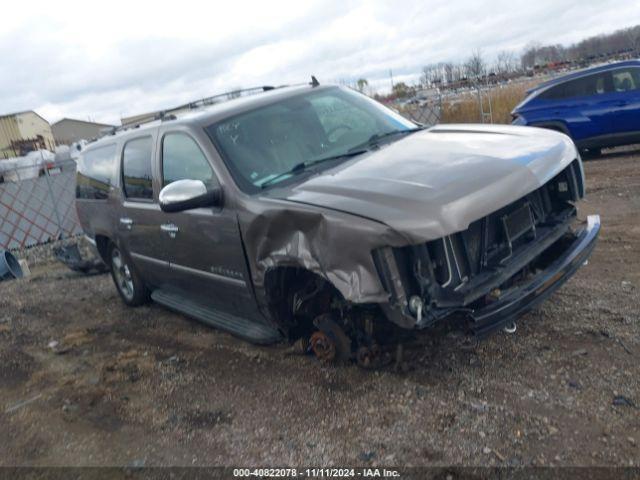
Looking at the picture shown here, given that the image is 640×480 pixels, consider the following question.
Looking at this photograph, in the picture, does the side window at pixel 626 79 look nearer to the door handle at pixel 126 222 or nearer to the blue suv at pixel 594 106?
the blue suv at pixel 594 106

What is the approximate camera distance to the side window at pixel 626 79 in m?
10.6

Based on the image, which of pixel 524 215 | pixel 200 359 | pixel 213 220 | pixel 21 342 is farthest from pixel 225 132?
pixel 21 342

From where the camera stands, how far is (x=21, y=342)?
5.97 metres

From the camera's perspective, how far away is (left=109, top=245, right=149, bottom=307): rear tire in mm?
6074

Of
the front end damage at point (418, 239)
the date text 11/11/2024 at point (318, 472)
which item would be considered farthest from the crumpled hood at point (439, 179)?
the date text 11/11/2024 at point (318, 472)

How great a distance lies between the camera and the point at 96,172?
20.7ft

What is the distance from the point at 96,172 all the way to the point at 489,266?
448 cm

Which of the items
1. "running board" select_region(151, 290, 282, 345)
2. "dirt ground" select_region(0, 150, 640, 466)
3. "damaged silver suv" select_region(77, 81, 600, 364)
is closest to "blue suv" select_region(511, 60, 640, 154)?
"dirt ground" select_region(0, 150, 640, 466)

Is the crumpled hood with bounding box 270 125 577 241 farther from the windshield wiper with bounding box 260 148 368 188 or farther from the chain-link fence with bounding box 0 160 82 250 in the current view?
the chain-link fence with bounding box 0 160 82 250

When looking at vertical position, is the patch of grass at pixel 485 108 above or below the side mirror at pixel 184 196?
below

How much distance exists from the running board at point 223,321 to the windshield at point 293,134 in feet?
3.29

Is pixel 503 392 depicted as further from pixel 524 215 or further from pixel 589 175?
pixel 589 175

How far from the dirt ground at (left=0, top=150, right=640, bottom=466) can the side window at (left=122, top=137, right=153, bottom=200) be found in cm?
133

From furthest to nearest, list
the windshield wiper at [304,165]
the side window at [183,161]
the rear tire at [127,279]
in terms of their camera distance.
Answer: the rear tire at [127,279] → the side window at [183,161] → the windshield wiper at [304,165]
